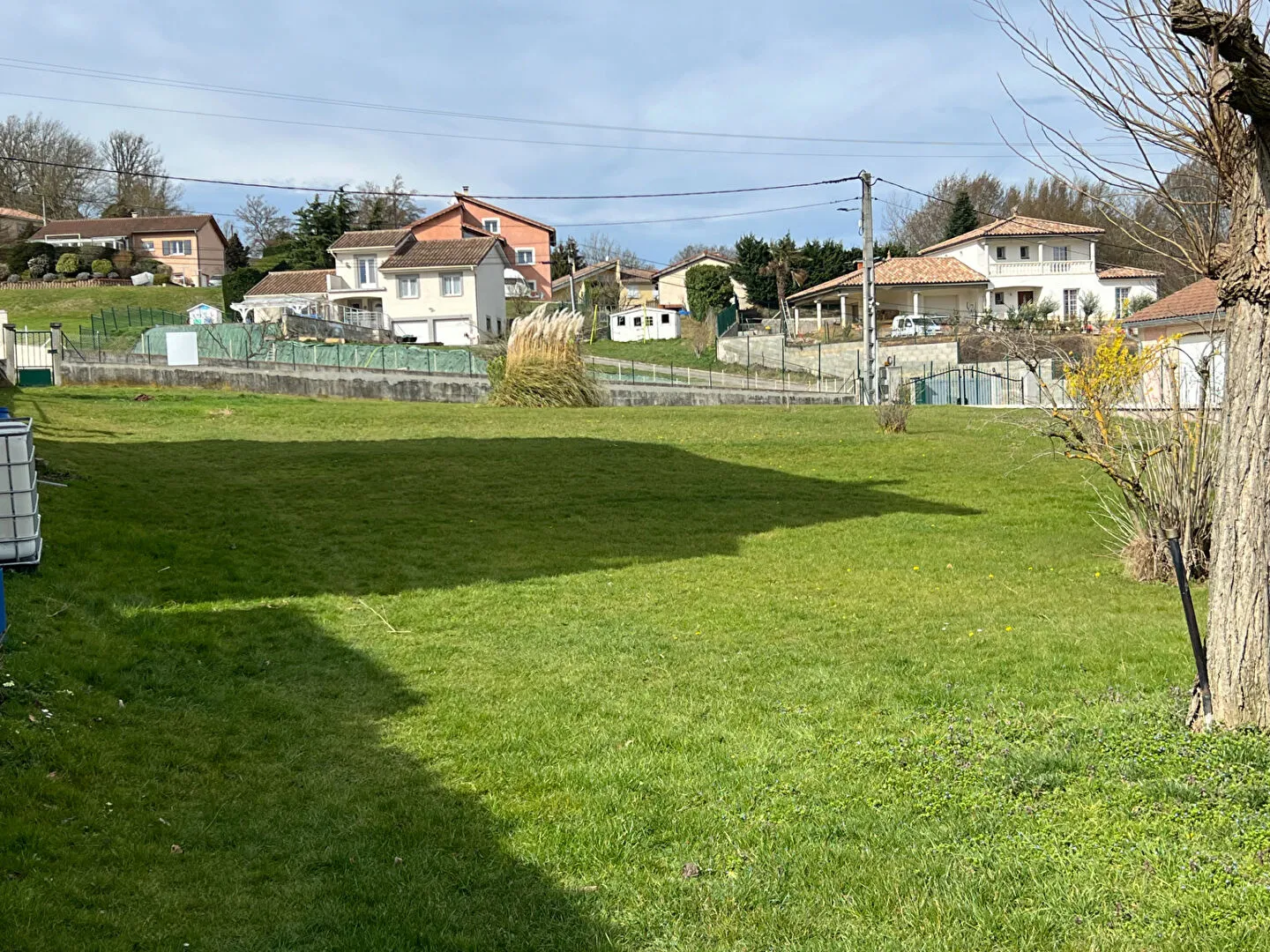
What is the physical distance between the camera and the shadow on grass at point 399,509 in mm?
11531

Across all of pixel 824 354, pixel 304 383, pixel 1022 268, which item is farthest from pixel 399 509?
pixel 1022 268

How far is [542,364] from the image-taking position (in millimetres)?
30984

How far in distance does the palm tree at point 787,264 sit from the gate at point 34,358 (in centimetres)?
4458

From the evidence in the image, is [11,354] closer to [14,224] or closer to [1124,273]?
[1124,273]

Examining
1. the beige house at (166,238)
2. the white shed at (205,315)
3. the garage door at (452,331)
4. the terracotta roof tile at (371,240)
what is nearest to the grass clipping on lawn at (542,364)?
the white shed at (205,315)

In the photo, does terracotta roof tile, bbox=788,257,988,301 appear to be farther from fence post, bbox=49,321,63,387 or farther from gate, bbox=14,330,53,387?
gate, bbox=14,330,53,387

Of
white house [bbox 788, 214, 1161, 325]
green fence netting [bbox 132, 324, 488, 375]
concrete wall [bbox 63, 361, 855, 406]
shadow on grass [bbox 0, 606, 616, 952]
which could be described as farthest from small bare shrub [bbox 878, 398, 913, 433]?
white house [bbox 788, 214, 1161, 325]

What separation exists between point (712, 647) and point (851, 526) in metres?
6.29

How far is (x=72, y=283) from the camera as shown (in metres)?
69.2

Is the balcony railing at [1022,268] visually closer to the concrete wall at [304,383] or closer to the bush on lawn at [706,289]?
the bush on lawn at [706,289]

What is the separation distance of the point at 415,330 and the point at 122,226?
32826 millimetres

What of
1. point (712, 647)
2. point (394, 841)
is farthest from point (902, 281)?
point (394, 841)

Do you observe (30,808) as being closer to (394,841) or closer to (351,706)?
(394,841)

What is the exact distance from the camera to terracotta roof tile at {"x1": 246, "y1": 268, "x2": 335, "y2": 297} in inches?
2635
